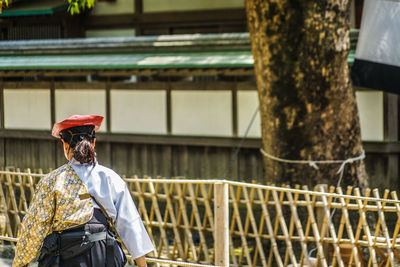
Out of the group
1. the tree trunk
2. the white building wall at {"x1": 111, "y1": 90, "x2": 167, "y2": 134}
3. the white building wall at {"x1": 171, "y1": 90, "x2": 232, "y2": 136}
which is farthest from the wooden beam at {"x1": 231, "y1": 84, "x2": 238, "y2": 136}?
the tree trunk

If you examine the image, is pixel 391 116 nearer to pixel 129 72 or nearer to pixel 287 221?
pixel 287 221

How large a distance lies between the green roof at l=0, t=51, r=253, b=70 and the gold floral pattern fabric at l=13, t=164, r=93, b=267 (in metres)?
6.69

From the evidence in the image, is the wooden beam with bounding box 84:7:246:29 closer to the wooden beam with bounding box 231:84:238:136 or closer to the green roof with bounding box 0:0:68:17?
the green roof with bounding box 0:0:68:17

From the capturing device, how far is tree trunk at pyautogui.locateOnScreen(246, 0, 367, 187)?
8109mm

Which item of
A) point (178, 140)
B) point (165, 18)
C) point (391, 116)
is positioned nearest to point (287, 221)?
point (391, 116)

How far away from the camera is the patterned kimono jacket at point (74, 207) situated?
4.16 metres

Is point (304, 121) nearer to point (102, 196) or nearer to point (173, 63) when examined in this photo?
point (173, 63)

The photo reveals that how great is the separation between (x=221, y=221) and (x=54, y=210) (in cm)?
200

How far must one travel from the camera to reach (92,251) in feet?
13.6

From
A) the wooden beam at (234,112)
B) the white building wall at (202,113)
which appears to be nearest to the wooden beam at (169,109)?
the white building wall at (202,113)

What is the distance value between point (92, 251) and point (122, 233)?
0.22 metres

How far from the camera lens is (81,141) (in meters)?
4.25

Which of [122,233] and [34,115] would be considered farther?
[34,115]

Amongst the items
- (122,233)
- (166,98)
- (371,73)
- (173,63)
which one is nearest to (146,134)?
(166,98)
